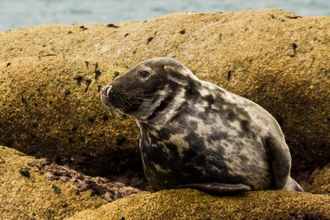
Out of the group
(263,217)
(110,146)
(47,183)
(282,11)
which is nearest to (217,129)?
(263,217)

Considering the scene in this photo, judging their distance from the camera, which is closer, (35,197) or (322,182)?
(35,197)

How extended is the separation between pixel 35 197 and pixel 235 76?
3928 mm

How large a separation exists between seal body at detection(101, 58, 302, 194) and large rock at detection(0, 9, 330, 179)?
9.02 ft

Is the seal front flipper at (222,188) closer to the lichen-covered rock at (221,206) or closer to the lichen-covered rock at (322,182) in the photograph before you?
the lichen-covered rock at (221,206)

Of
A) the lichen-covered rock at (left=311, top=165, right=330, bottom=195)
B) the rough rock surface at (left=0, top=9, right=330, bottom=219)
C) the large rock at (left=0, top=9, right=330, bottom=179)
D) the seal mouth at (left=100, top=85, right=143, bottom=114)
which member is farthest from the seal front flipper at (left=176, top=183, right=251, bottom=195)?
the large rock at (left=0, top=9, right=330, bottom=179)

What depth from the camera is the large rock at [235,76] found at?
1063 centimetres

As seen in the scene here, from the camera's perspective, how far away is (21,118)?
1102cm

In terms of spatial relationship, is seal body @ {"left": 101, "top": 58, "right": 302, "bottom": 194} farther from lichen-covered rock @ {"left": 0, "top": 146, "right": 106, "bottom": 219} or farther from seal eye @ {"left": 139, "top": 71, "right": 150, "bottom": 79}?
lichen-covered rock @ {"left": 0, "top": 146, "right": 106, "bottom": 219}

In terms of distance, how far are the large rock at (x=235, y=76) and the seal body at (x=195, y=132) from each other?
275 centimetres

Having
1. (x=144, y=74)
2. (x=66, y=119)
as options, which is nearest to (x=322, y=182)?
(x=144, y=74)

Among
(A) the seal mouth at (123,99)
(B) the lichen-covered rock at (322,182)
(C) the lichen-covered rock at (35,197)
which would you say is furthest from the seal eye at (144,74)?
(B) the lichen-covered rock at (322,182)

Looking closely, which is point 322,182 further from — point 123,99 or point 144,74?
point 123,99

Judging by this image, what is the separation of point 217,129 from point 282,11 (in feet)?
18.2

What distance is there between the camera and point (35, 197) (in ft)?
28.3
